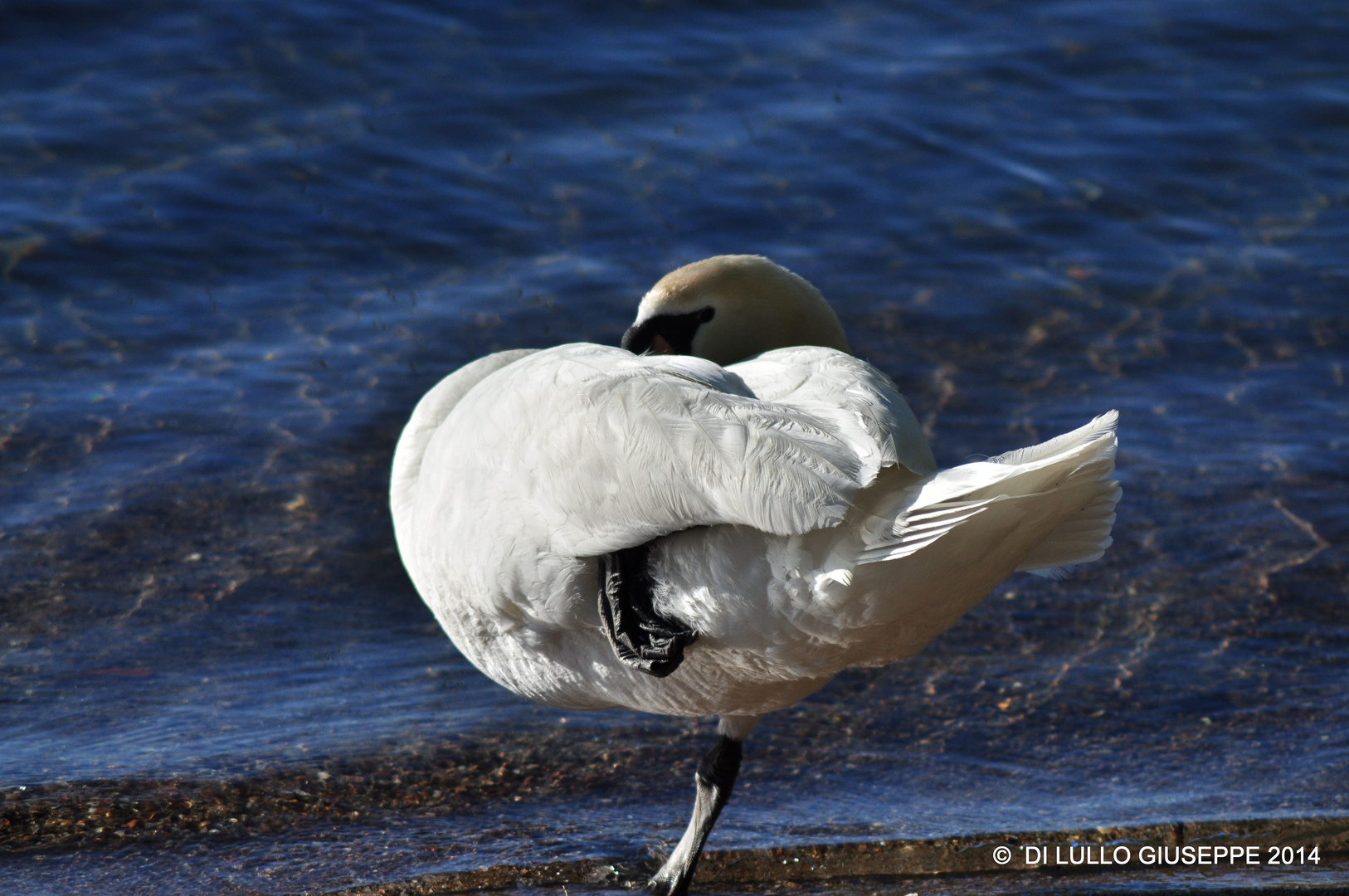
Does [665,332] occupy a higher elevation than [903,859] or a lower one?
higher

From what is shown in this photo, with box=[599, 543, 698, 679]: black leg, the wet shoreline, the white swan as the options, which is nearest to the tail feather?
the white swan

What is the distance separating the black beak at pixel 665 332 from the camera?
3998mm

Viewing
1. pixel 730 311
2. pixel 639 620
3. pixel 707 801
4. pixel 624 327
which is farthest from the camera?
pixel 624 327

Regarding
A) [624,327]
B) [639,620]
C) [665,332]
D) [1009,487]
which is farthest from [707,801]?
[624,327]

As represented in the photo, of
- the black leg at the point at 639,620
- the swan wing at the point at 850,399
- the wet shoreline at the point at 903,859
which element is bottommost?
the wet shoreline at the point at 903,859

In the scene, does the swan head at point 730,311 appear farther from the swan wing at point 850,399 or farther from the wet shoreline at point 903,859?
the wet shoreline at point 903,859

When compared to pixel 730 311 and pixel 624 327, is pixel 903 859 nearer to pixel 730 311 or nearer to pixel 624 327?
pixel 730 311

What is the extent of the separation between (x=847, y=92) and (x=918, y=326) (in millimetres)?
3149

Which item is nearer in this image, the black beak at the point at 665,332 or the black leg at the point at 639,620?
the black leg at the point at 639,620

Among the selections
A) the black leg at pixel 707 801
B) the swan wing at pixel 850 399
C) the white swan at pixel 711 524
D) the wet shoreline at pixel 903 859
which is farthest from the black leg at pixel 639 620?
the wet shoreline at pixel 903 859

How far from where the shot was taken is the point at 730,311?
398cm

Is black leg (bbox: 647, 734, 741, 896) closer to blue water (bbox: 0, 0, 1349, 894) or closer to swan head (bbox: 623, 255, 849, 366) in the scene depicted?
blue water (bbox: 0, 0, 1349, 894)

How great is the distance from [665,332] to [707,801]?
4.25 ft

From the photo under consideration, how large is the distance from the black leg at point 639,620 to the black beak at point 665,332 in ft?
4.01
